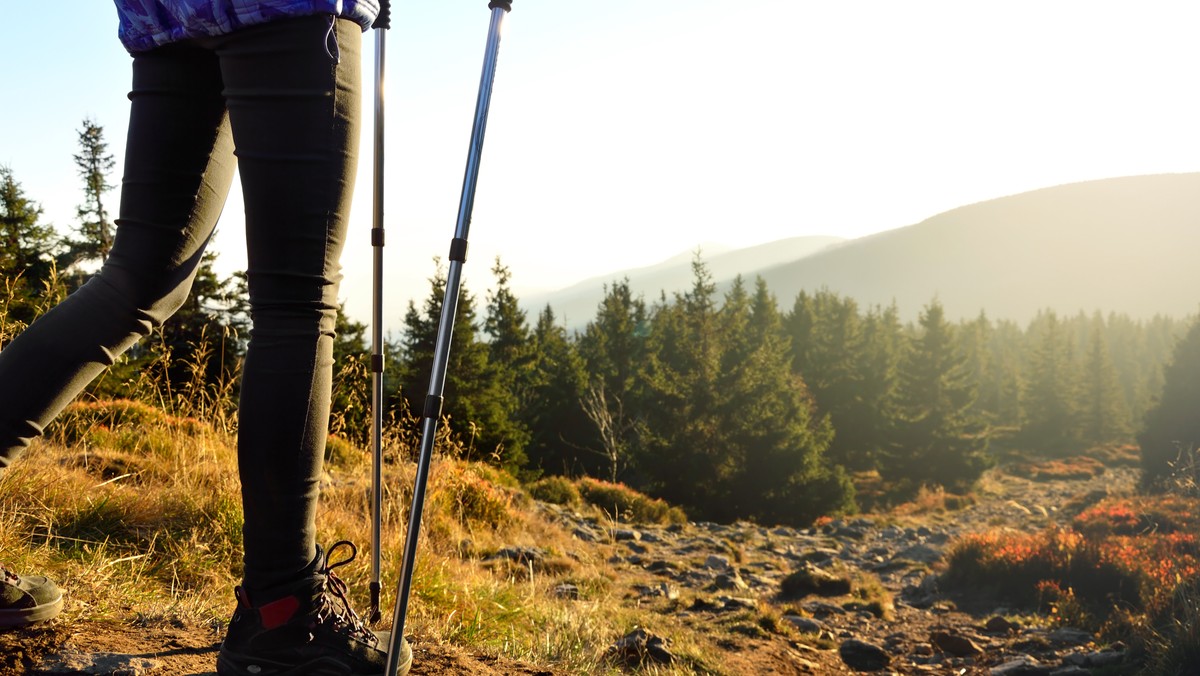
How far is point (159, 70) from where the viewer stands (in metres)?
1.49

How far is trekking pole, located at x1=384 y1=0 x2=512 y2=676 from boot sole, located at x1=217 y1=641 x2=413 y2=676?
96mm

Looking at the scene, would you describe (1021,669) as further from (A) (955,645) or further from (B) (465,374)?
(B) (465,374)

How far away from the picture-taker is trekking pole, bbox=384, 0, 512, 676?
1440 mm

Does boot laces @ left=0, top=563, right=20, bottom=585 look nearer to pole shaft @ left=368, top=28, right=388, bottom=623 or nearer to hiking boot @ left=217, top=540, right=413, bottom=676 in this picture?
hiking boot @ left=217, top=540, right=413, bottom=676

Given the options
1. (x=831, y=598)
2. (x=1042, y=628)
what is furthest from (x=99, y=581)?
(x=1042, y=628)

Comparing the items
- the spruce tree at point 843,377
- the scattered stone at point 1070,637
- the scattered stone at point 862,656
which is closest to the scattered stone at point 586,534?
the scattered stone at point 862,656

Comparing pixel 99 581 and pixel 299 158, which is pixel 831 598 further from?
pixel 299 158

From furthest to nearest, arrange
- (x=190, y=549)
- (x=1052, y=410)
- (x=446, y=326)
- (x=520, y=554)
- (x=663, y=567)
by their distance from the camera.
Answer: (x=1052, y=410) → (x=663, y=567) → (x=520, y=554) → (x=190, y=549) → (x=446, y=326)

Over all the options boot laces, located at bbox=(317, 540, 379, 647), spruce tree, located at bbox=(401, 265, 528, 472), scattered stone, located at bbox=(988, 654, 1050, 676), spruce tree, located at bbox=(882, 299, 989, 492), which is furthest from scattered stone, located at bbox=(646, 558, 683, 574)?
spruce tree, located at bbox=(882, 299, 989, 492)

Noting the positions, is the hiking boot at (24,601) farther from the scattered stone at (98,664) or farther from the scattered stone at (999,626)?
the scattered stone at (999,626)

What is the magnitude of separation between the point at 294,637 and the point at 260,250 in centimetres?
71

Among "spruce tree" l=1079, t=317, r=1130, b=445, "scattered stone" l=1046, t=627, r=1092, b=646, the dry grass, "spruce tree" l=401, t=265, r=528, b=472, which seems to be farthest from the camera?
"spruce tree" l=1079, t=317, r=1130, b=445

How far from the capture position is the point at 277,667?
4.76 ft

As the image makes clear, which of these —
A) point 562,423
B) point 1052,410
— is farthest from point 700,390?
point 1052,410
